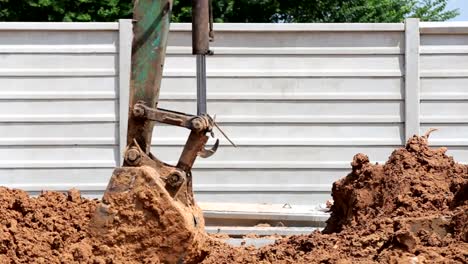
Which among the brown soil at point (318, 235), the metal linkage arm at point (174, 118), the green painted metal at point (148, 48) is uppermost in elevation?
the green painted metal at point (148, 48)

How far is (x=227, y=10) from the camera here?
16891 millimetres

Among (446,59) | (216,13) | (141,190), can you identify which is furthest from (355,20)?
(141,190)

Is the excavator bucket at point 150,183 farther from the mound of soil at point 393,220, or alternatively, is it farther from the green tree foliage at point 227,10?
the green tree foliage at point 227,10

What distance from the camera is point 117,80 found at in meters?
10.7

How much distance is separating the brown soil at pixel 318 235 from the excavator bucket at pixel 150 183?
27mm

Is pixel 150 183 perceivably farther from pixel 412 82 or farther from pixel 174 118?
pixel 412 82

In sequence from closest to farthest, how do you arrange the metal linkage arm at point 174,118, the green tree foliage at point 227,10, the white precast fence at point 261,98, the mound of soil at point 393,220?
the mound of soil at point 393,220
the metal linkage arm at point 174,118
the white precast fence at point 261,98
the green tree foliage at point 227,10

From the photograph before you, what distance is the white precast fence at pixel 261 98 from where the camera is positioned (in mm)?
10695

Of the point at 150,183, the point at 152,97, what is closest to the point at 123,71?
the point at 152,97

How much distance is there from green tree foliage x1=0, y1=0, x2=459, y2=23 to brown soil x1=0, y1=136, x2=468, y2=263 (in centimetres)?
969

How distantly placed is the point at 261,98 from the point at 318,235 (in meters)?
4.45

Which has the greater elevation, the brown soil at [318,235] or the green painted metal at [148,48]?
the green painted metal at [148,48]

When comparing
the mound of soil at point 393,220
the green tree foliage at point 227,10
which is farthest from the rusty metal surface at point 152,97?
the green tree foliage at point 227,10

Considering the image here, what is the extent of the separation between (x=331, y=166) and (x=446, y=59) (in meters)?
1.58
